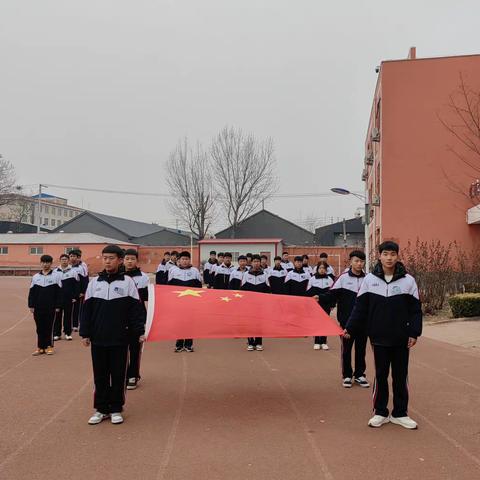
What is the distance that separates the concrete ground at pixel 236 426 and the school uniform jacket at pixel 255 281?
7.86 ft

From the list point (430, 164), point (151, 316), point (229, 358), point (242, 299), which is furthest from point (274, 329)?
point (430, 164)

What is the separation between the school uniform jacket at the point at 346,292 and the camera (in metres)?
7.53

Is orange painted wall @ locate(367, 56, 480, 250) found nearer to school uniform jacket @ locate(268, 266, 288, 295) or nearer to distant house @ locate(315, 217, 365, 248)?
school uniform jacket @ locate(268, 266, 288, 295)

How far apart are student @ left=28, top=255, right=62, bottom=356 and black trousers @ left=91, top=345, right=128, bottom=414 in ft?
14.4

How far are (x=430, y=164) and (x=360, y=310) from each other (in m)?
20.6

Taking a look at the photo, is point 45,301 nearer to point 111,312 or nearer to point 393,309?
point 111,312

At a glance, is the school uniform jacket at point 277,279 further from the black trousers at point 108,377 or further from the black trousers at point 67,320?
the black trousers at point 108,377

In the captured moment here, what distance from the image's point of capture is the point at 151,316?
20.3 feet

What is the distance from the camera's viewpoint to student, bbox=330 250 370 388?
720 centimetres

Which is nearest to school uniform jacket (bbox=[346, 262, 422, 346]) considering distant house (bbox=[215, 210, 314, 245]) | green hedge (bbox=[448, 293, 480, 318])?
green hedge (bbox=[448, 293, 480, 318])

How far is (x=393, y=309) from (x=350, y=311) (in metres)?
2.11

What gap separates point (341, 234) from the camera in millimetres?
55875

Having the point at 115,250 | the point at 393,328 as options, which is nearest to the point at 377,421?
the point at 393,328

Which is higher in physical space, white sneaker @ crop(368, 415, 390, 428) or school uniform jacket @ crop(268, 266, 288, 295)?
school uniform jacket @ crop(268, 266, 288, 295)
